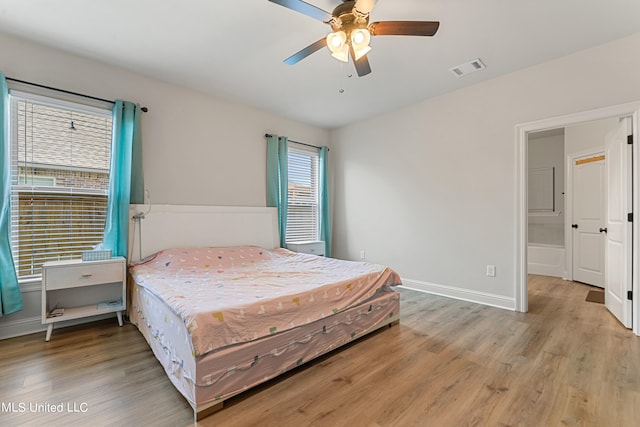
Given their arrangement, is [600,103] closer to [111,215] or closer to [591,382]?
[591,382]

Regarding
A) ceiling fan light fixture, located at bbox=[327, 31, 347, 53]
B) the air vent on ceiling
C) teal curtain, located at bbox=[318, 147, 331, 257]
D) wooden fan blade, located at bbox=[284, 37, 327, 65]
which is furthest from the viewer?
teal curtain, located at bbox=[318, 147, 331, 257]

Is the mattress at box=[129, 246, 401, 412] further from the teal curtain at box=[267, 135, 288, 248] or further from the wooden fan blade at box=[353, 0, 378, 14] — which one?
the wooden fan blade at box=[353, 0, 378, 14]

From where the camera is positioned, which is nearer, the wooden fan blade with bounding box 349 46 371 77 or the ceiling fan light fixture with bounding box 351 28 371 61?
the ceiling fan light fixture with bounding box 351 28 371 61

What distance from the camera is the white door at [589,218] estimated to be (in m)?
Result: 4.39

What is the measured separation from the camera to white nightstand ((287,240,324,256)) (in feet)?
15.1

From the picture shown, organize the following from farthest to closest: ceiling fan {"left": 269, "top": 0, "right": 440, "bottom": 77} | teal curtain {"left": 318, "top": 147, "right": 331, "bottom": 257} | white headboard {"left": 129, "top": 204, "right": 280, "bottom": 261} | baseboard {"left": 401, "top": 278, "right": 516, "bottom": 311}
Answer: teal curtain {"left": 318, "top": 147, "right": 331, "bottom": 257}, baseboard {"left": 401, "top": 278, "right": 516, "bottom": 311}, white headboard {"left": 129, "top": 204, "right": 280, "bottom": 261}, ceiling fan {"left": 269, "top": 0, "right": 440, "bottom": 77}

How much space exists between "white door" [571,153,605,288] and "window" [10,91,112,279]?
21.9 feet

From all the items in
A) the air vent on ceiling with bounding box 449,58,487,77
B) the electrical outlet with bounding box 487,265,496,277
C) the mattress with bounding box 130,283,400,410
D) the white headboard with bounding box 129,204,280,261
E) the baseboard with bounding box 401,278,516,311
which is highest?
the air vent on ceiling with bounding box 449,58,487,77

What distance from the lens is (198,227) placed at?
142 inches

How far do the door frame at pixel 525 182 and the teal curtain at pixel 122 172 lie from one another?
4.26 meters

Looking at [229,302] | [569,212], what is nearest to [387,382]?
[229,302]

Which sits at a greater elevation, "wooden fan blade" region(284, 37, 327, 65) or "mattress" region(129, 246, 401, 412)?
"wooden fan blade" region(284, 37, 327, 65)

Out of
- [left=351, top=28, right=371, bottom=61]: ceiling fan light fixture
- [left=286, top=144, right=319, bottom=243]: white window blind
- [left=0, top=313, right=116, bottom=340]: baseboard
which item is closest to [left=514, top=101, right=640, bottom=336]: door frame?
[left=351, top=28, right=371, bottom=61]: ceiling fan light fixture

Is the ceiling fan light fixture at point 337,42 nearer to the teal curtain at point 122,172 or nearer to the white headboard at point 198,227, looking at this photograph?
the teal curtain at point 122,172
